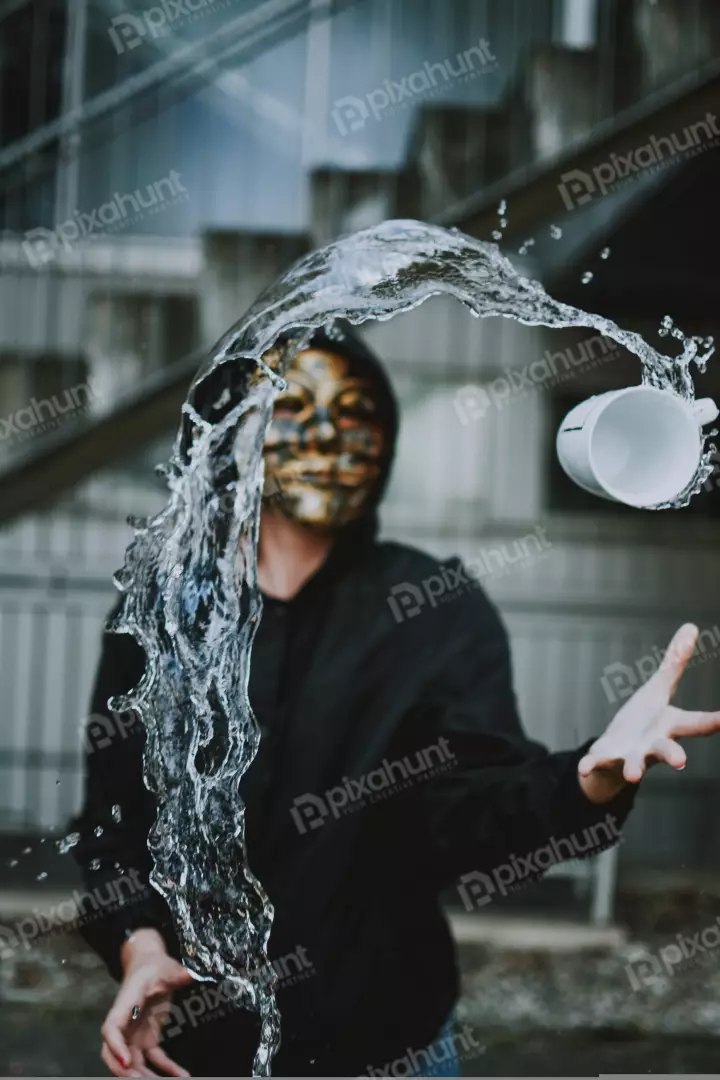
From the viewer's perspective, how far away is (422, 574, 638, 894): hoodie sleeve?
2068 millimetres

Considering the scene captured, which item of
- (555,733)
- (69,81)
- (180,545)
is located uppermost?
(69,81)

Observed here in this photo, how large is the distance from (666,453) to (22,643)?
443cm

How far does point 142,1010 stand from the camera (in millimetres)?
2137

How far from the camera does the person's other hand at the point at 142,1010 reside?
2.11m

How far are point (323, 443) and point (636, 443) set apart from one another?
706mm

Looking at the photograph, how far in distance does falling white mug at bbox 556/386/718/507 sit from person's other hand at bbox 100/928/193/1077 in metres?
1.10

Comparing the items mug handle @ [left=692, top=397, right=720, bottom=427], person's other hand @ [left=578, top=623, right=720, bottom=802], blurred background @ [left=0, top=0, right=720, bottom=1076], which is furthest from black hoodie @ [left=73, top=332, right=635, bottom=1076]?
blurred background @ [left=0, top=0, right=720, bottom=1076]

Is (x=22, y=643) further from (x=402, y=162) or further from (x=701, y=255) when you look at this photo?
(x=701, y=255)

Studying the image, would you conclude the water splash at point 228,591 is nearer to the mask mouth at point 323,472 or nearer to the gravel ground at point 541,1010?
the mask mouth at point 323,472

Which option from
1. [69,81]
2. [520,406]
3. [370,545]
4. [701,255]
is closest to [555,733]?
[520,406]

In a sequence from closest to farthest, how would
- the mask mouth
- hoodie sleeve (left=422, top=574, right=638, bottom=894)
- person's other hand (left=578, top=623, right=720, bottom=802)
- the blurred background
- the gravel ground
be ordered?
person's other hand (left=578, top=623, right=720, bottom=802)
hoodie sleeve (left=422, top=574, right=638, bottom=894)
the mask mouth
the gravel ground
the blurred background

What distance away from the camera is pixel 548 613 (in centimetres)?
575

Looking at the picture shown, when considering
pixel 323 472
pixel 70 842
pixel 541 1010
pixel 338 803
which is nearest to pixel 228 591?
pixel 323 472

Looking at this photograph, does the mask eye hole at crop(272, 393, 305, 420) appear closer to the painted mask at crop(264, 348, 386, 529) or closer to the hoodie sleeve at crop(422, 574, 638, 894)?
the painted mask at crop(264, 348, 386, 529)
